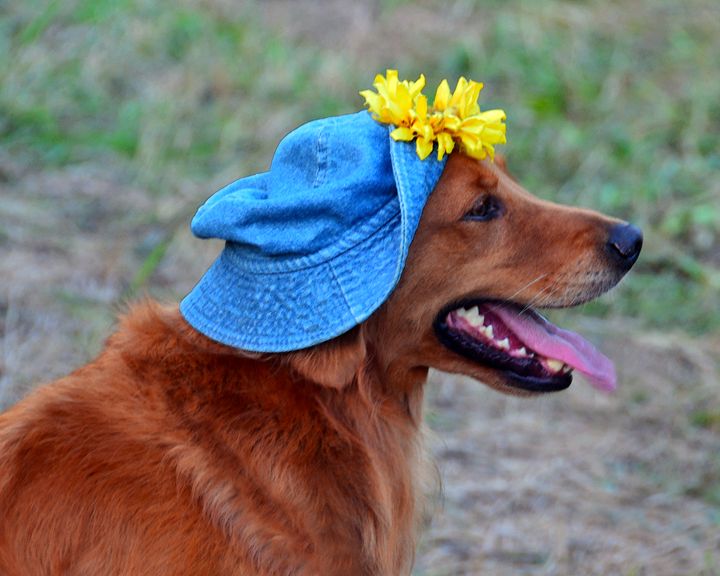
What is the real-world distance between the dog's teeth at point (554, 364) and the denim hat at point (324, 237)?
565 mm

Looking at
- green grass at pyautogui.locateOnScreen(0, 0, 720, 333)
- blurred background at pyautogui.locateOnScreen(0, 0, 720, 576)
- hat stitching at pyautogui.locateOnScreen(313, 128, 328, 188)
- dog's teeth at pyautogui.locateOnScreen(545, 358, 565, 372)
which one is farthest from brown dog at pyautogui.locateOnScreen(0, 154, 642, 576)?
green grass at pyautogui.locateOnScreen(0, 0, 720, 333)

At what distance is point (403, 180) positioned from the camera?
297 centimetres

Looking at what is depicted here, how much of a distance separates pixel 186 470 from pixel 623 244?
140 centimetres

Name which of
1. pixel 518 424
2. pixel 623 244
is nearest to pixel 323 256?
pixel 623 244

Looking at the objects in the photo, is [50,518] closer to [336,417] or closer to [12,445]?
[12,445]

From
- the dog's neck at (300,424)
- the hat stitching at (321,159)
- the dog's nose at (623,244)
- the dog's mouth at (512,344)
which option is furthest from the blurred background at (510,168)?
the dog's nose at (623,244)

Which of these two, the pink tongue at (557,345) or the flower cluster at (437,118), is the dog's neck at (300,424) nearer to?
the pink tongue at (557,345)

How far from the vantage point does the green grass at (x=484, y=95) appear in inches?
289

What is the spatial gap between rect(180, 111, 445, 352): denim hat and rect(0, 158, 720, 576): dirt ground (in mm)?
729

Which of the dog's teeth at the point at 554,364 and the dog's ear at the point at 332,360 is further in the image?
the dog's teeth at the point at 554,364

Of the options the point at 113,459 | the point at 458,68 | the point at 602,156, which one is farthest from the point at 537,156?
the point at 113,459

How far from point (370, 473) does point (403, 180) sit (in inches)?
32.7

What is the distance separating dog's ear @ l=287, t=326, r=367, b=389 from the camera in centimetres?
310

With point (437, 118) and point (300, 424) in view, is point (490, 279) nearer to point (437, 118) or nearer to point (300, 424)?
point (437, 118)
